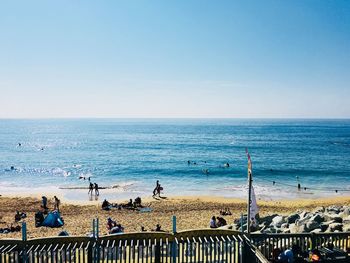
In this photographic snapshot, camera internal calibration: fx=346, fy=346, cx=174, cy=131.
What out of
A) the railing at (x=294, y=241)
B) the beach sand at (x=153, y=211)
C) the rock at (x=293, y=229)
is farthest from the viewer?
the beach sand at (x=153, y=211)

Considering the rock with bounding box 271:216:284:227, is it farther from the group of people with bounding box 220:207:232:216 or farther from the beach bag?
the beach bag

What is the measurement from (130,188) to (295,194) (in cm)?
1808

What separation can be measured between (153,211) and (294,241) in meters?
17.6

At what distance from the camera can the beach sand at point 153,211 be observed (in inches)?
861

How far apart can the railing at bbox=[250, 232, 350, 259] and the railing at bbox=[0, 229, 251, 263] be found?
0.94m

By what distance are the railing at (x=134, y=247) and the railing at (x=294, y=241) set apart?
3.09 feet

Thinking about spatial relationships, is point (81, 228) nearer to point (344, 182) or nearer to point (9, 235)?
point (9, 235)

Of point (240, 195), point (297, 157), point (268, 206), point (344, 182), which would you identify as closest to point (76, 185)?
point (240, 195)

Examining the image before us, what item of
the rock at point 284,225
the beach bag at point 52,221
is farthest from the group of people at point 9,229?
the rock at point 284,225

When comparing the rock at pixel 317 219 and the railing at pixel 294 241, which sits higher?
the railing at pixel 294 241

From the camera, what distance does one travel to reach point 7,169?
5700cm

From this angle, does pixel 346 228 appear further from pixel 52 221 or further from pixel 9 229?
pixel 9 229

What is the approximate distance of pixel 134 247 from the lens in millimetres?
10094

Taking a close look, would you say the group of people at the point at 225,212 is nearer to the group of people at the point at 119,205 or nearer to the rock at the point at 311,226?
the group of people at the point at 119,205
